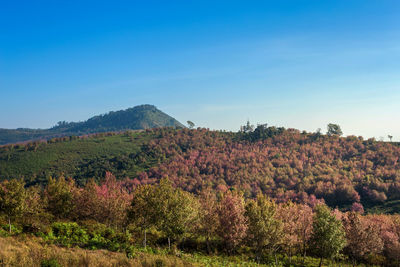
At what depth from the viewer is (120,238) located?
4212 cm

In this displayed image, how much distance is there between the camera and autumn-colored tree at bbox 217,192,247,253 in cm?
4706

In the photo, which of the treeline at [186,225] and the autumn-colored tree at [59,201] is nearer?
the treeline at [186,225]

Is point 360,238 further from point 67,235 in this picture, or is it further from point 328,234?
point 67,235

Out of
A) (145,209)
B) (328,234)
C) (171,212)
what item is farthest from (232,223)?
(145,209)

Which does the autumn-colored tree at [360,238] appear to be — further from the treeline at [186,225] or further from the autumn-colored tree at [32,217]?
the autumn-colored tree at [32,217]

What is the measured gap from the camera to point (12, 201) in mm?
41094

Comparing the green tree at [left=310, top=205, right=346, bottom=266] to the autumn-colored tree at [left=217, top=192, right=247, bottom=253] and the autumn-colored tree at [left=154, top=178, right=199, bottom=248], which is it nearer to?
the autumn-colored tree at [left=217, top=192, right=247, bottom=253]

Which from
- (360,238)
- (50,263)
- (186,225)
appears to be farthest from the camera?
(360,238)

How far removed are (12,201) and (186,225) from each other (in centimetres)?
2889

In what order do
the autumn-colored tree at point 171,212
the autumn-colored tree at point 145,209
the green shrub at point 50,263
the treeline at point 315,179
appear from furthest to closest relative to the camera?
the treeline at point 315,179 < the autumn-colored tree at point 145,209 < the autumn-colored tree at point 171,212 < the green shrub at point 50,263

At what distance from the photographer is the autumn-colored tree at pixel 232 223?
47.1 metres

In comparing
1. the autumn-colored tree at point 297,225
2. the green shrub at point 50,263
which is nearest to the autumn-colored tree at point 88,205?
the autumn-colored tree at point 297,225

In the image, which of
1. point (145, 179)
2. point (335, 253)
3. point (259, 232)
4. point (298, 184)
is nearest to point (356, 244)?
point (335, 253)

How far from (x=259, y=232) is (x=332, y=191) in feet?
403
